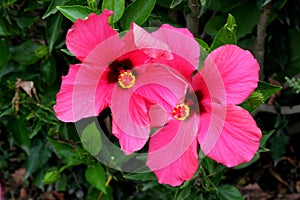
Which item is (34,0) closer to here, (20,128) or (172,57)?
(20,128)

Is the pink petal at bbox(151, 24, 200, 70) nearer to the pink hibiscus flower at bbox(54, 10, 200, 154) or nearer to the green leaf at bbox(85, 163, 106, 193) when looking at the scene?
the pink hibiscus flower at bbox(54, 10, 200, 154)

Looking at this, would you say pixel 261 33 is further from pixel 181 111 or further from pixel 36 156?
pixel 36 156

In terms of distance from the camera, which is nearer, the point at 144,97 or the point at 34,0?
the point at 144,97

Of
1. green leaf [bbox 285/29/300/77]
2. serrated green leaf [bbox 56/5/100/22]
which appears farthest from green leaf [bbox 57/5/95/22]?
green leaf [bbox 285/29/300/77]

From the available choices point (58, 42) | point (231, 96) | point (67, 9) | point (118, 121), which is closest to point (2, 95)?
point (58, 42)

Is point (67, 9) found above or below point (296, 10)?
above

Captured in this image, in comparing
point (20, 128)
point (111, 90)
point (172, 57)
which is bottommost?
point (20, 128)
